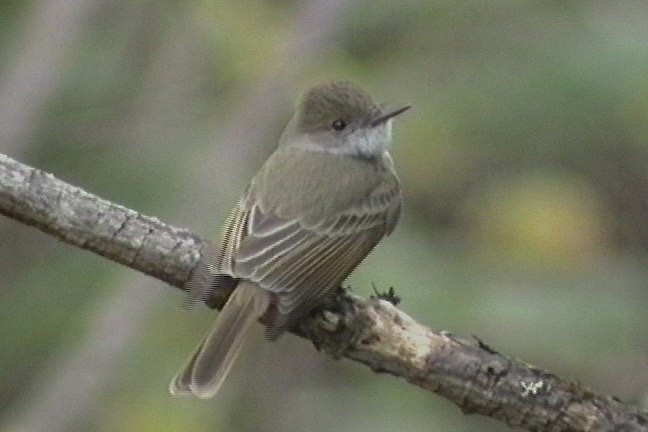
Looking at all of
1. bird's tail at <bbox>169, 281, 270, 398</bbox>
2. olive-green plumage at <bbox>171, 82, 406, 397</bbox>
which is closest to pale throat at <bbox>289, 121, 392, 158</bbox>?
olive-green plumage at <bbox>171, 82, 406, 397</bbox>

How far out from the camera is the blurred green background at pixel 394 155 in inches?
246

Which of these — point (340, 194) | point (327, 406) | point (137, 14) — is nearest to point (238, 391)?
Answer: point (327, 406)

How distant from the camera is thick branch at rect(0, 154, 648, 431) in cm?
437

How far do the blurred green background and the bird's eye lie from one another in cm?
80

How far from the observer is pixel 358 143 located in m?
5.51

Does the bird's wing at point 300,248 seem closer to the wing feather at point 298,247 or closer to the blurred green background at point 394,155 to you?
the wing feather at point 298,247

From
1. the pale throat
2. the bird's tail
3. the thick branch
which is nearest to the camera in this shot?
the thick branch

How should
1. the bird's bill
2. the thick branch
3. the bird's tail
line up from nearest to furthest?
1. the thick branch
2. the bird's tail
3. the bird's bill

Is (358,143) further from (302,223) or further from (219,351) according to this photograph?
(219,351)

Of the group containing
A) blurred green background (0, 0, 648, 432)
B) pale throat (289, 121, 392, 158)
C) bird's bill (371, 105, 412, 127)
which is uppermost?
bird's bill (371, 105, 412, 127)

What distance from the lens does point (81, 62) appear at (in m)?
6.87

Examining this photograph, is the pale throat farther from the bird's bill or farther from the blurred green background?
the blurred green background

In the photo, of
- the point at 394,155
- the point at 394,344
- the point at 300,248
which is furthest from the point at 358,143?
the point at 394,155

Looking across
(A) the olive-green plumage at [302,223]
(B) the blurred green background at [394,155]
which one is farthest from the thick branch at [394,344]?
(B) the blurred green background at [394,155]
